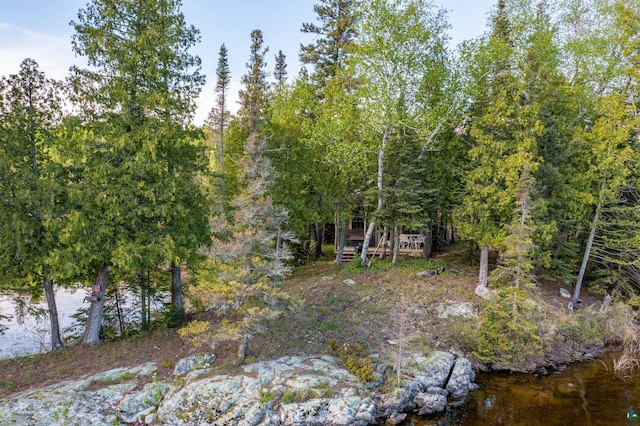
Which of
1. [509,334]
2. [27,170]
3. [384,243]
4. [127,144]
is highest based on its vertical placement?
[127,144]

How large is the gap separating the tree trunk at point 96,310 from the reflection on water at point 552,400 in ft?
37.1

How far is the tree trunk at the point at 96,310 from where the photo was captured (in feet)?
41.9

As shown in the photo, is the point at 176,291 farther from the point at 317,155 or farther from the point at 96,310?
the point at 317,155

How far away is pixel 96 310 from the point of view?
42.2 feet

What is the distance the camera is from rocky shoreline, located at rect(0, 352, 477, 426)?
30.7 ft

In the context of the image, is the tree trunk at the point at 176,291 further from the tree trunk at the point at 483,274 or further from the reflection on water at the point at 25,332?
the tree trunk at the point at 483,274

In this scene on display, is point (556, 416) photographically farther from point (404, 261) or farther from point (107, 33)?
point (107, 33)

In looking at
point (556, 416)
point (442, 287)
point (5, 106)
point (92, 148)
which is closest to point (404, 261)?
point (442, 287)

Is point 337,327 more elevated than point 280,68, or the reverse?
point 280,68

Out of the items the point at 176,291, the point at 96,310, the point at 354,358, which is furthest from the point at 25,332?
the point at 354,358

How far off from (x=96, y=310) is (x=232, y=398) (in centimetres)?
662

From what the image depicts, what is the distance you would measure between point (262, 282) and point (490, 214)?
12.0 metres

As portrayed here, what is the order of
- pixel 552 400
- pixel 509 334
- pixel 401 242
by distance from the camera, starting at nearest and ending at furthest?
pixel 552 400
pixel 509 334
pixel 401 242

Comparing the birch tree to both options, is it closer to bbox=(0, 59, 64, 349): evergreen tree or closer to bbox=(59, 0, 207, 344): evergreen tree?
bbox=(59, 0, 207, 344): evergreen tree
